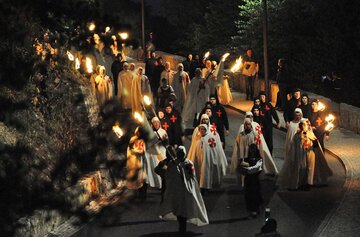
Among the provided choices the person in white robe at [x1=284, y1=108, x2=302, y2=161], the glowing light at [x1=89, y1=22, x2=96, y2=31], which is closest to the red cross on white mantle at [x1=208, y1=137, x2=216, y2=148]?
the person in white robe at [x1=284, y1=108, x2=302, y2=161]

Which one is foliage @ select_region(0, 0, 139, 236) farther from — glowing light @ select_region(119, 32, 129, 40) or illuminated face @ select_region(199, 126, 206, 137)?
glowing light @ select_region(119, 32, 129, 40)

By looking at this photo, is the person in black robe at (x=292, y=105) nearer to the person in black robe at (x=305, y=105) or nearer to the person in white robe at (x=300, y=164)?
the person in black robe at (x=305, y=105)

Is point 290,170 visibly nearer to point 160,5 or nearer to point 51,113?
point 51,113

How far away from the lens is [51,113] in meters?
21.3

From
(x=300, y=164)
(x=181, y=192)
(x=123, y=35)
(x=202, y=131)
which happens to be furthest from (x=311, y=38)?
(x=123, y=35)

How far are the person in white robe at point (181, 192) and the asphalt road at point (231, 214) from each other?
15.9 inches

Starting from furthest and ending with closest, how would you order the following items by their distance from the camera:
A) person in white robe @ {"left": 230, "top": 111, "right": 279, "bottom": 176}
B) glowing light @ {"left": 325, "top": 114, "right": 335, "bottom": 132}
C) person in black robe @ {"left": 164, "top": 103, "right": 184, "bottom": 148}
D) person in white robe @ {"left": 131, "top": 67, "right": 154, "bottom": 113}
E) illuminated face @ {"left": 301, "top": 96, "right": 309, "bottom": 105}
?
person in white robe @ {"left": 131, "top": 67, "right": 154, "bottom": 113}
illuminated face @ {"left": 301, "top": 96, "right": 309, "bottom": 105}
person in black robe @ {"left": 164, "top": 103, "right": 184, "bottom": 148}
glowing light @ {"left": 325, "top": 114, "right": 335, "bottom": 132}
person in white robe @ {"left": 230, "top": 111, "right": 279, "bottom": 176}

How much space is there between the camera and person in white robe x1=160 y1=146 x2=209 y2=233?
1708 cm

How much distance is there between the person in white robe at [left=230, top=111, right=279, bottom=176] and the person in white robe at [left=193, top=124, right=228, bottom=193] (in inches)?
19.3

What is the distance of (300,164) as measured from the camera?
20.4 meters

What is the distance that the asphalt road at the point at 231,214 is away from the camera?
17.6m

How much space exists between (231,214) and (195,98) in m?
9.10

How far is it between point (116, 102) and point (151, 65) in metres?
2.54

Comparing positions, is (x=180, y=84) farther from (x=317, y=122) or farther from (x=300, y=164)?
(x=300, y=164)
